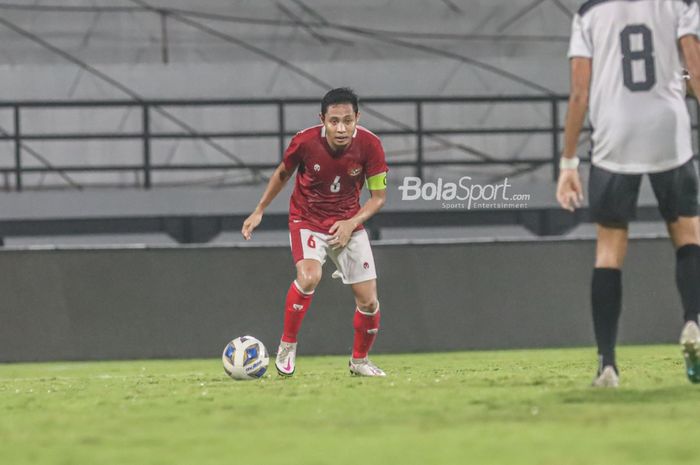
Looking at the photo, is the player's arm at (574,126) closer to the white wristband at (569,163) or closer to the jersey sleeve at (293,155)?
the white wristband at (569,163)

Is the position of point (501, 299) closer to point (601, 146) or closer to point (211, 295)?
point (211, 295)

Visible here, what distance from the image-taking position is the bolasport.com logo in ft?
48.3

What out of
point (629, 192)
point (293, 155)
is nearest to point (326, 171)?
point (293, 155)

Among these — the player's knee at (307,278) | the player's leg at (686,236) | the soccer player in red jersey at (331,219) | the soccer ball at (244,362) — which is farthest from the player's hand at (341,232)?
the player's leg at (686,236)

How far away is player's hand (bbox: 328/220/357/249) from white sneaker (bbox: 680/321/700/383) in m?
2.80

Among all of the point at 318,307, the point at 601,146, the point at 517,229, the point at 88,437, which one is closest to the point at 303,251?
the point at 601,146

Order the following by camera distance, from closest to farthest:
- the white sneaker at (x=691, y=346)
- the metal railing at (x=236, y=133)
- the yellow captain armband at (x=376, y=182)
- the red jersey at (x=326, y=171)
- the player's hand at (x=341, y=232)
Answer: the white sneaker at (x=691, y=346)
the player's hand at (x=341, y=232)
the red jersey at (x=326, y=171)
the yellow captain armband at (x=376, y=182)
the metal railing at (x=236, y=133)

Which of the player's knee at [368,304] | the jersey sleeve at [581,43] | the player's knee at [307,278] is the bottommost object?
the player's knee at [368,304]

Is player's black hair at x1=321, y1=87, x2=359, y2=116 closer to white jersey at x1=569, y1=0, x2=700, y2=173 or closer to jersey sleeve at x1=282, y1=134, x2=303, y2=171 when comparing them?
jersey sleeve at x1=282, y1=134, x2=303, y2=171

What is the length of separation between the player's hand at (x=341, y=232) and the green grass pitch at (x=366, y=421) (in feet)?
3.11

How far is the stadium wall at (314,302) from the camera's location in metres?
13.0

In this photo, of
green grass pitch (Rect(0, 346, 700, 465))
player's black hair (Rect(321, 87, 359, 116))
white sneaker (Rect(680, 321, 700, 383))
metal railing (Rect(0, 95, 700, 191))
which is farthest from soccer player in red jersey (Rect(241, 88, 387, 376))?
metal railing (Rect(0, 95, 700, 191))

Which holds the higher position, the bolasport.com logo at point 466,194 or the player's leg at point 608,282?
the bolasport.com logo at point 466,194

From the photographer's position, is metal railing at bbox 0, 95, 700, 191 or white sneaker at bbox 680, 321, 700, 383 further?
metal railing at bbox 0, 95, 700, 191
